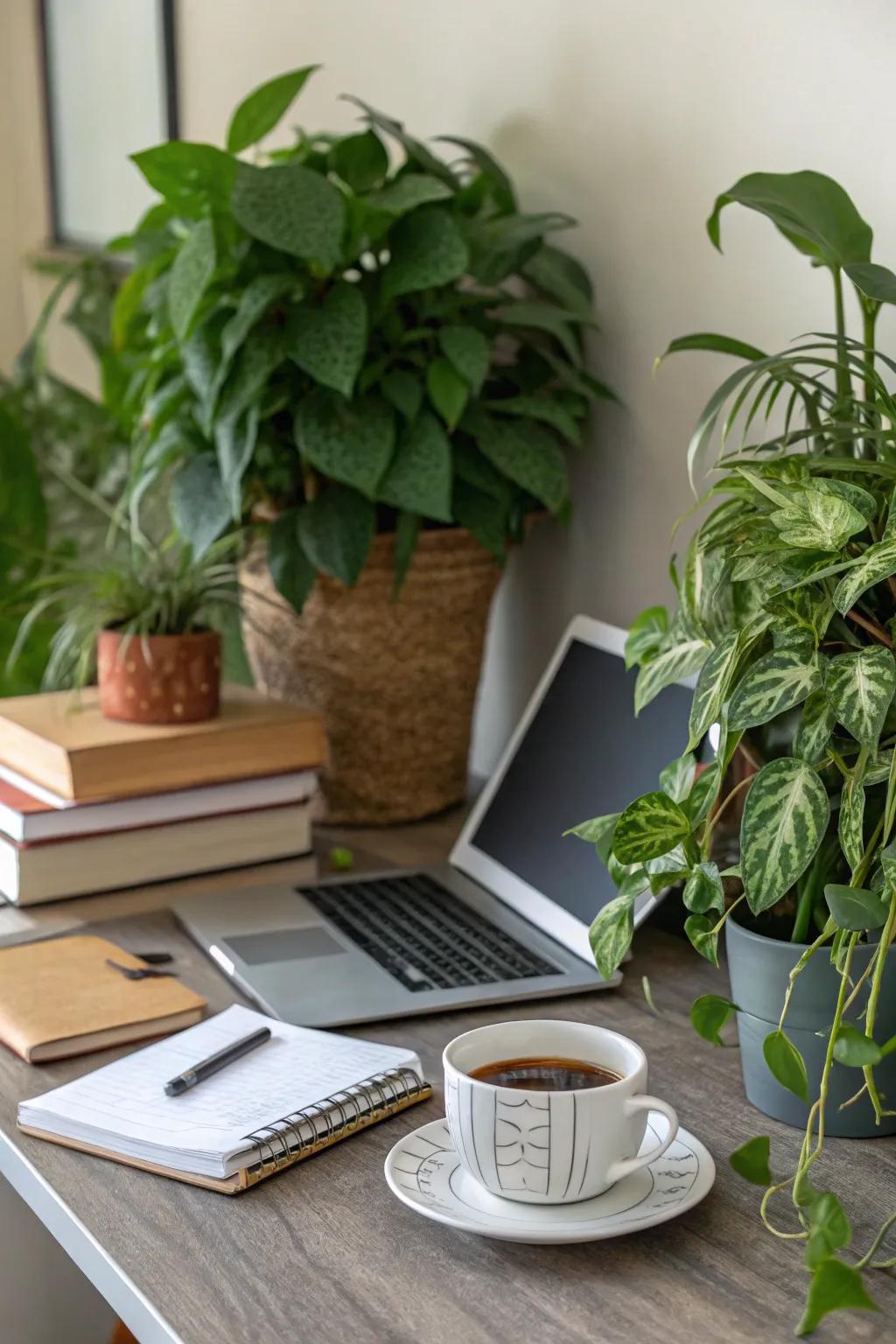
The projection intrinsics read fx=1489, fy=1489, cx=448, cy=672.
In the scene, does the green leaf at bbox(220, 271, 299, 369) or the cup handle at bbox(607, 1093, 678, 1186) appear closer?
the cup handle at bbox(607, 1093, 678, 1186)

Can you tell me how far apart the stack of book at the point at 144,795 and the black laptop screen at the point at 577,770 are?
6.6 inches

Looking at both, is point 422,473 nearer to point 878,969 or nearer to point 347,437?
point 347,437

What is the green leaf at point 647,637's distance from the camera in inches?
36.8

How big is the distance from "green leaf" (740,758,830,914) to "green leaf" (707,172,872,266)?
325 millimetres

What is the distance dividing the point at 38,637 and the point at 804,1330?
1473 millimetres

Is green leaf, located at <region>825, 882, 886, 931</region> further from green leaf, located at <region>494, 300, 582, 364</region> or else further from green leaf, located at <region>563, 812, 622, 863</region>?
green leaf, located at <region>494, 300, 582, 364</region>

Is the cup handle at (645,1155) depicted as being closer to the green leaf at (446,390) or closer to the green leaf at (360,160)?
the green leaf at (446,390)

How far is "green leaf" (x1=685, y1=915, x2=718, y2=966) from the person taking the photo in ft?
2.52

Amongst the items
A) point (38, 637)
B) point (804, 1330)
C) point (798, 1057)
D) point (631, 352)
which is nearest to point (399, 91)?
point (631, 352)

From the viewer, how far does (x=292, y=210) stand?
1.11 metres

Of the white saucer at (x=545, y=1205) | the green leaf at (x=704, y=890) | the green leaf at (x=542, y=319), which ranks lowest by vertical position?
the white saucer at (x=545, y=1205)

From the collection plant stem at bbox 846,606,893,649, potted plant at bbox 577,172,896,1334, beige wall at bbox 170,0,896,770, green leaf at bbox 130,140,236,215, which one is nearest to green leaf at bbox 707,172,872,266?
potted plant at bbox 577,172,896,1334

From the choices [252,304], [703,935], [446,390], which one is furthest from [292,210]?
[703,935]

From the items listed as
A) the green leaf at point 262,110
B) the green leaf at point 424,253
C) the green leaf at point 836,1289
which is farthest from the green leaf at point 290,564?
the green leaf at point 836,1289
